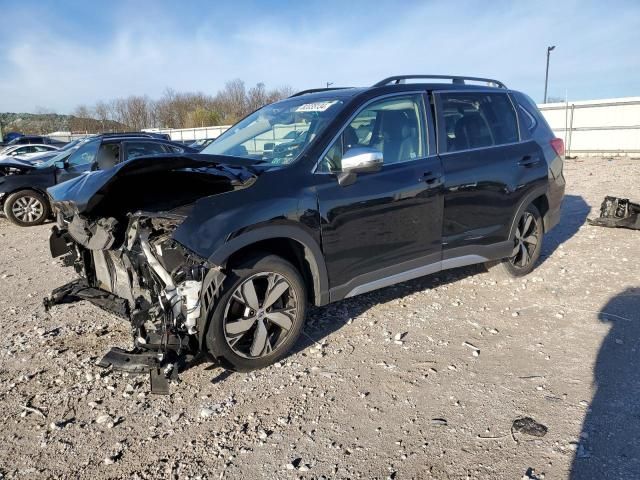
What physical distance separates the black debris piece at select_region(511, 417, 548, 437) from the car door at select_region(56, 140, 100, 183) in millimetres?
8620

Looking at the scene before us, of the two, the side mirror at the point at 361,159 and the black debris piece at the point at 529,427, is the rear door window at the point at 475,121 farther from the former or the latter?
the black debris piece at the point at 529,427

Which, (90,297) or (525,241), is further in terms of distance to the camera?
(525,241)

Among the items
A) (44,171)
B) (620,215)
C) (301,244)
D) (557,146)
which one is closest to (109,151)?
(44,171)

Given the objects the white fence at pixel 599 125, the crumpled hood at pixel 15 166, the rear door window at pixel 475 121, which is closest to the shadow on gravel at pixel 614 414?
the rear door window at pixel 475 121

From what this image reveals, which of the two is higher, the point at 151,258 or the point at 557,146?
the point at 557,146

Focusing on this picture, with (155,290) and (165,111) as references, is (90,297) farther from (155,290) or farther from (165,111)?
(165,111)

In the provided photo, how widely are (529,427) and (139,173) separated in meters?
2.89

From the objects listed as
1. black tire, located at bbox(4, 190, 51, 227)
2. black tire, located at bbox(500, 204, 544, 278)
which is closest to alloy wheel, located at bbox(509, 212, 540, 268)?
black tire, located at bbox(500, 204, 544, 278)

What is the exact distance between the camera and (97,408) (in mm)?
3059

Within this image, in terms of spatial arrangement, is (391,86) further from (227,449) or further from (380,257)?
(227,449)

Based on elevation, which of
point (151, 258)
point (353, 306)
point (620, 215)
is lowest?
point (353, 306)

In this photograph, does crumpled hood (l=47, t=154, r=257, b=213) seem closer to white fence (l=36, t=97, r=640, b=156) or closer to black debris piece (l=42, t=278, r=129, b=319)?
black debris piece (l=42, t=278, r=129, b=319)

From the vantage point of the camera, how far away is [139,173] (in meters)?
3.17

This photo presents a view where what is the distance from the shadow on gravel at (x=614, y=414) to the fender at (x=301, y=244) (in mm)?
1884
